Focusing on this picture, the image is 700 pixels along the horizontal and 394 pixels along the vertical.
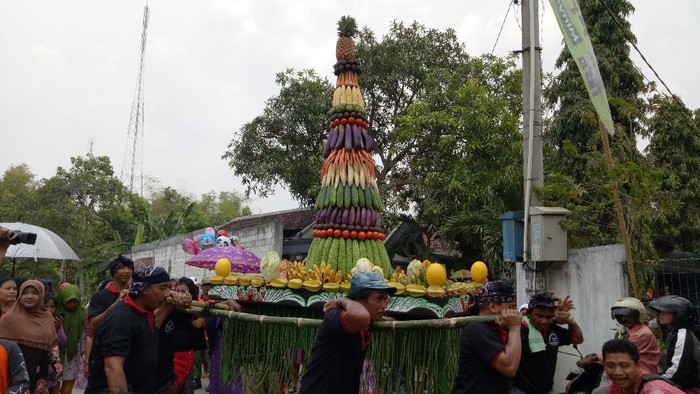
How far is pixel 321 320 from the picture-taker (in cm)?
379

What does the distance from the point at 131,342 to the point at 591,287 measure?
545 cm

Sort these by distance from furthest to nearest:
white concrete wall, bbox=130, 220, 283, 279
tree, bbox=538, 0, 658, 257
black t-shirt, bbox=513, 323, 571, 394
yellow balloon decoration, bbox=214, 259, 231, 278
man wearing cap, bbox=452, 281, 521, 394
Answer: white concrete wall, bbox=130, 220, 283, 279, tree, bbox=538, 0, 658, 257, yellow balloon decoration, bbox=214, 259, 231, 278, black t-shirt, bbox=513, 323, 571, 394, man wearing cap, bbox=452, 281, 521, 394

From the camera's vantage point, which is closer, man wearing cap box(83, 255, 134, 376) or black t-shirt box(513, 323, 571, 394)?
black t-shirt box(513, 323, 571, 394)

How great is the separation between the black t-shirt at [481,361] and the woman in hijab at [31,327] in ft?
11.2

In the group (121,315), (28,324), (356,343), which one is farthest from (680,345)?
(28,324)

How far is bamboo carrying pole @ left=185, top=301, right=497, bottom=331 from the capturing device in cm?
364

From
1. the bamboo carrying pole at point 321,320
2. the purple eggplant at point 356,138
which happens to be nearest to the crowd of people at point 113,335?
the bamboo carrying pole at point 321,320

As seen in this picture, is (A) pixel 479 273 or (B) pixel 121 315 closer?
(B) pixel 121 315

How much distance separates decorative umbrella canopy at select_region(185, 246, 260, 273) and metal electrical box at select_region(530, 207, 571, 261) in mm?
4948

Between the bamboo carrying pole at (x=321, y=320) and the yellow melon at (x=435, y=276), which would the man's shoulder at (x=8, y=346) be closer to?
the bamboo carrying pole at (x=321, y=320)

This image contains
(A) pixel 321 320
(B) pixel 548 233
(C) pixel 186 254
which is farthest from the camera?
(C) pixel 186 254

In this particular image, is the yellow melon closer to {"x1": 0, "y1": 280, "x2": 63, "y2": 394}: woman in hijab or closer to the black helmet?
the black helmet

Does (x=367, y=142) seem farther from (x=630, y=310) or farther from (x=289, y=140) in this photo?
(x=289, y=140)

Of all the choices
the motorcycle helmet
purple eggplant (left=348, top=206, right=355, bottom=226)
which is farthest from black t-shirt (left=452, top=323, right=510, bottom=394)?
purple eggplant (left=348, top=206, right=355, bottom=226)
